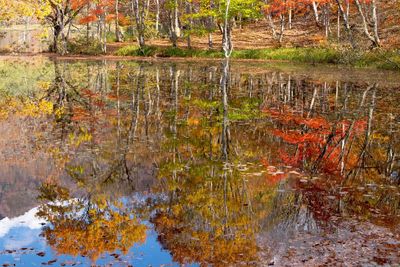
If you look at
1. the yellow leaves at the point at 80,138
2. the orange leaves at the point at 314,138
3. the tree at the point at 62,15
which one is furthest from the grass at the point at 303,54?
the yellow leaves at the point at 80,138

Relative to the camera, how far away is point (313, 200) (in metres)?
9.20

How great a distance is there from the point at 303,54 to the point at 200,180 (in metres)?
33.5

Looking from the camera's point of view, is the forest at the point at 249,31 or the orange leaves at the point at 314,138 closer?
the orange leaves at the point at 314,138

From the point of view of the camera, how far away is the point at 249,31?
55.4m

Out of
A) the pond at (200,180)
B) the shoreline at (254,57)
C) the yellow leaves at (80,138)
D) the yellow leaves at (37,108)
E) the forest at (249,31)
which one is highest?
the forest at (249,31)

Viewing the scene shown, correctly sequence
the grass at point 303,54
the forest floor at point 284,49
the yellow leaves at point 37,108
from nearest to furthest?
the yellow leaves at point 37,108, the grass at point 303,54, the forest floor at point 284,49

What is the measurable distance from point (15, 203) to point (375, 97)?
57.8 ft

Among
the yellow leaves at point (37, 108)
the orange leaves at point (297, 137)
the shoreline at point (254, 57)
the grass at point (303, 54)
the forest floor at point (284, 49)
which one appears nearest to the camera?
the orange leaves at point (297, 137)

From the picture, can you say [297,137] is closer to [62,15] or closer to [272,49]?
[272,49]

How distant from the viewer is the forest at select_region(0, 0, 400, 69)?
124 feet

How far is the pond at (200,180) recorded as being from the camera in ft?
23.3

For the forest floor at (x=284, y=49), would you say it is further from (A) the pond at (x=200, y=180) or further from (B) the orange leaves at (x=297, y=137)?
(B) the orange leaves at (x=297, y=137)

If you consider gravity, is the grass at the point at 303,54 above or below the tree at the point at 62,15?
below

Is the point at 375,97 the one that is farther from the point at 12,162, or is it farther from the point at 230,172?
the point at 12,162
